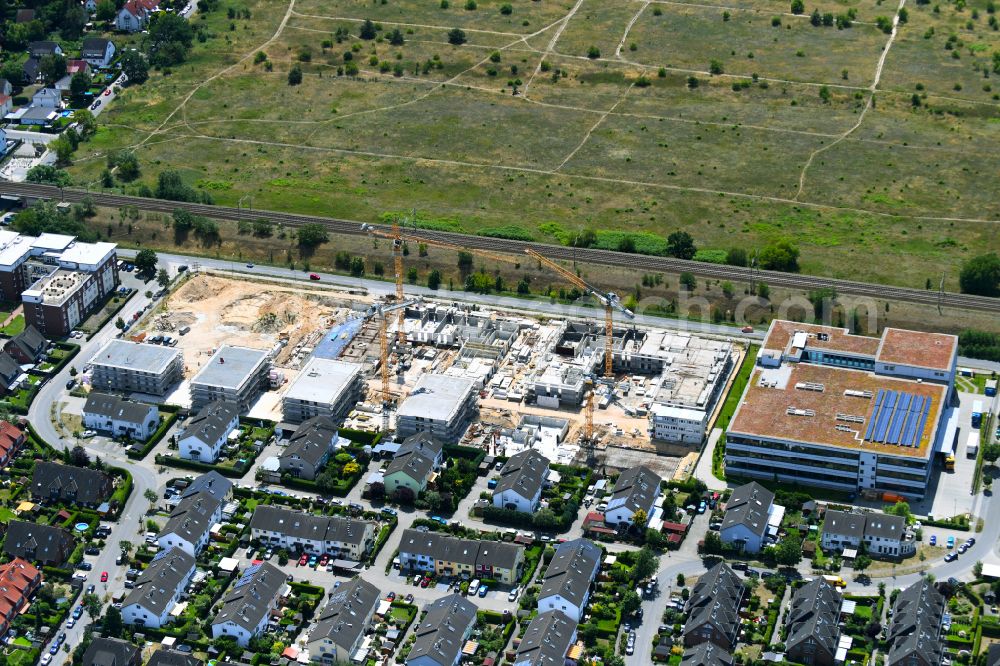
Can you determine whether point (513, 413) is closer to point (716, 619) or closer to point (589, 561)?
point (589, 561)

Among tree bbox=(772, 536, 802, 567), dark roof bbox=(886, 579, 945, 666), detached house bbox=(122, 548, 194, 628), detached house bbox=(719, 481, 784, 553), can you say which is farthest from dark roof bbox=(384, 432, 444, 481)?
dark roof bbox=(886, 579, 945, 666)

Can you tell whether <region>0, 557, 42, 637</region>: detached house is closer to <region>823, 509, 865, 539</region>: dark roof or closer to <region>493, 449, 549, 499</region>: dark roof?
<region>493, 449, 549, 499</region>: dark roof

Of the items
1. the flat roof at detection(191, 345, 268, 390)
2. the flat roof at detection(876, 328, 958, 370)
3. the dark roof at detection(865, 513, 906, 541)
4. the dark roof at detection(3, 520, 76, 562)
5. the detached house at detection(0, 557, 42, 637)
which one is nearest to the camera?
the detached house at detection(0, 557, 42, 637)

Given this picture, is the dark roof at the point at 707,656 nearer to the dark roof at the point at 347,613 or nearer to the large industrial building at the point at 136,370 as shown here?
the dark roof at the point at 347,613

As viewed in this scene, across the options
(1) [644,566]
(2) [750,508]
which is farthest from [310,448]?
(2) [750,508]

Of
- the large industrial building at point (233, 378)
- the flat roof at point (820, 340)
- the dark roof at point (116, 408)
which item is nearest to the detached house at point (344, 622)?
the large industrial building at point (233, 378)
